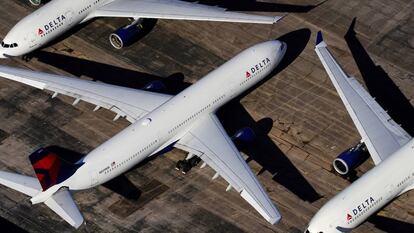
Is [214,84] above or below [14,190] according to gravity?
above

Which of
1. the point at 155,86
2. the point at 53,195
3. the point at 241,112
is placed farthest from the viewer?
the point at 155,86

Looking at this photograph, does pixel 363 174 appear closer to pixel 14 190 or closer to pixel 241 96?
pixel 241 96

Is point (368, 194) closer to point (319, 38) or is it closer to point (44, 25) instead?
point (319, 38)

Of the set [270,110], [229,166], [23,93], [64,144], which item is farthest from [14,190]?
[270,110]

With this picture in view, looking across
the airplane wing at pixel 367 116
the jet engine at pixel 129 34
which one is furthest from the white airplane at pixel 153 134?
the jet engine at pixel 129 34

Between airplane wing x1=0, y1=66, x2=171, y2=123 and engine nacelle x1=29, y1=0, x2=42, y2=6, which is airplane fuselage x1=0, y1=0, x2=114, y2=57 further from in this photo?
airplane wing x1=0, y1=66, x2=171, y2=123

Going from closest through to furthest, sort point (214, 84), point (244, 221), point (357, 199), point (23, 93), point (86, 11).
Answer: point (357, 199)
point (244, 221)
point (214, 84)
point (23, 93)
point (86, 11)

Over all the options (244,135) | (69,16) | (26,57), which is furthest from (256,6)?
(26,57)
